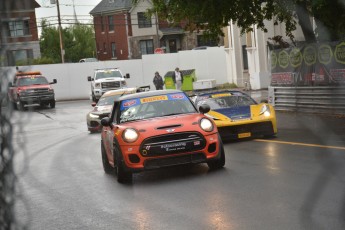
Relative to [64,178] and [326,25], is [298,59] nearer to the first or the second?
[326,25]

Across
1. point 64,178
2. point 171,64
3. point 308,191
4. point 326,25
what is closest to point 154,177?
point 64,178

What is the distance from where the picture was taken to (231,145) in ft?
46.0

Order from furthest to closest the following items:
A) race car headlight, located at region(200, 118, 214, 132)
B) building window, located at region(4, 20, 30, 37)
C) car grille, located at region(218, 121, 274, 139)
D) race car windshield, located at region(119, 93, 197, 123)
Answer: car grille, located at region(218, 121, 274, 139) → race car windshield, located at region(119, 93, 197, 123) → race car headlight, located at region(200, 118, 214, 132) → building window, located at region(4, 20, 30, 37)

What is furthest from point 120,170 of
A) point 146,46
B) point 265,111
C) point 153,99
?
point 146,46

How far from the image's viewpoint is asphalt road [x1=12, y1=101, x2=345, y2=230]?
698 centimetres

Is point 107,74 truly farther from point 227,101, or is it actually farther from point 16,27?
point 16,27

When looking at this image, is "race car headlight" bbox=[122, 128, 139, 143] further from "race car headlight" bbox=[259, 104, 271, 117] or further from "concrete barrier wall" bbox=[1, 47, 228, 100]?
"concrete barrier wall" bbox=[1, 47, 228, 100]

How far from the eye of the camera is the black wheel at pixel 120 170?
33.1 feet

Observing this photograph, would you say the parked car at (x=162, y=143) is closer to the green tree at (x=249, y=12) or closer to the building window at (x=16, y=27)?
the green tree at (x=249, y=12)

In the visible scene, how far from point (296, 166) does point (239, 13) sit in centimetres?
1030

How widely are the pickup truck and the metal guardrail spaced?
17130mm

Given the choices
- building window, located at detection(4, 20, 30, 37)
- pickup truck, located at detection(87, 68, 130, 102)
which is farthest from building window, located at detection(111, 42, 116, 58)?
building window, located at detection(4, 20, 30, 37)

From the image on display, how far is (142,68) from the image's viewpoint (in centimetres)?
4788

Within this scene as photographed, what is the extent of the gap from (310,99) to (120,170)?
1115 cm
